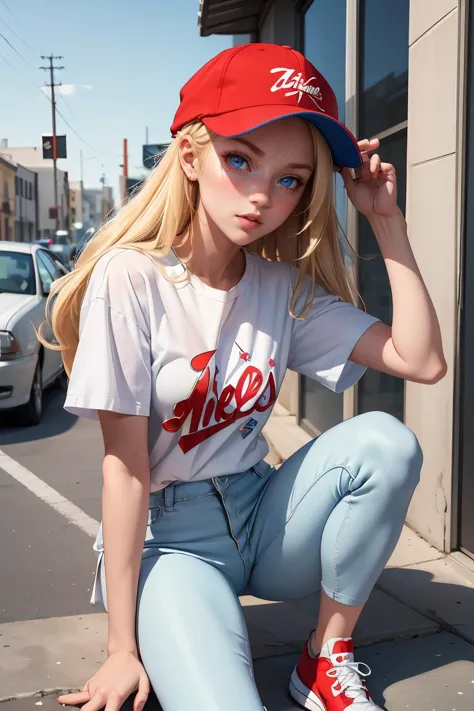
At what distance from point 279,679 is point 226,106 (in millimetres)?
1682

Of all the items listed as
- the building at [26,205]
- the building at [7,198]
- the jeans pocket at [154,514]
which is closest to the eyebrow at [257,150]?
the jeans pocket at [154,514]

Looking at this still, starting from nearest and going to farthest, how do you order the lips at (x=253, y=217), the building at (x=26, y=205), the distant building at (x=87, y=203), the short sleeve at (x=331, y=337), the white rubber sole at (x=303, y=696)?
the lips at (x=253, y=217) → the white rubber sole at (x=303, y=696) → the short sleeve at (x=331, y=337) → the building at (x=26, y=205) → the distant building at (x=87, y=203)

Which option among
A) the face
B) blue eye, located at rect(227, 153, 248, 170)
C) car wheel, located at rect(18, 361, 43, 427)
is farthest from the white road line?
blue eye, located at rect(227, 153, 248, 170)

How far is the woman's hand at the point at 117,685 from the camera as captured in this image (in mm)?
1958

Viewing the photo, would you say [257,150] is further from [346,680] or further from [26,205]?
[26,205]

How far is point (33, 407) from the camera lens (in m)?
6.81

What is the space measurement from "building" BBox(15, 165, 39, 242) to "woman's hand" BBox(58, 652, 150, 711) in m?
64.6

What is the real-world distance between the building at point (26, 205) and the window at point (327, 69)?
2365 inches

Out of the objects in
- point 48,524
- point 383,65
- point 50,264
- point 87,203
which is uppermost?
point 87,203

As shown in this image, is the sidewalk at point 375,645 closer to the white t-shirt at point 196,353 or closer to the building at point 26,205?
the white t-shirt at point 196,353

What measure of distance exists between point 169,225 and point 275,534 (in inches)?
35.6

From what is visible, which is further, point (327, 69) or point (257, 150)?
point (327, 69)

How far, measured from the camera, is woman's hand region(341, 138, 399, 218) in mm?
2379

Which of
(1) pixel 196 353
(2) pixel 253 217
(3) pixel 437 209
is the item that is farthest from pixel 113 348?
(3) pixel 437 209
